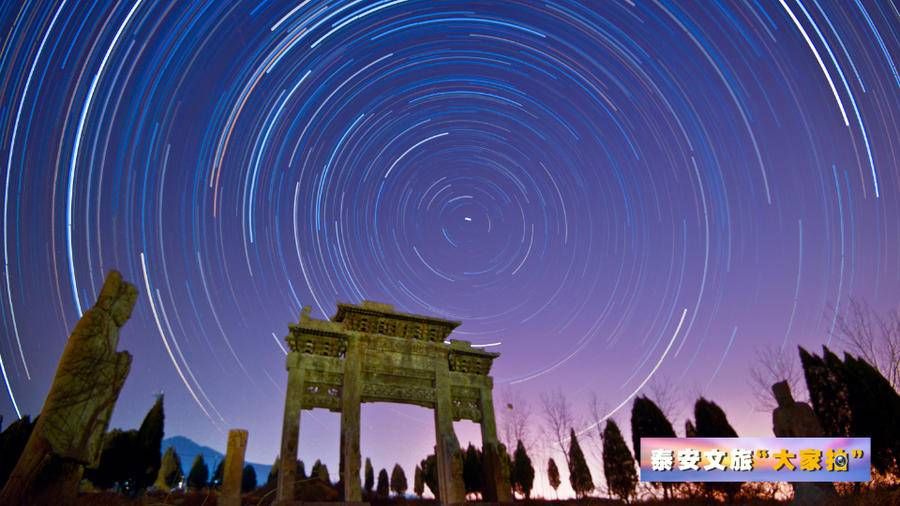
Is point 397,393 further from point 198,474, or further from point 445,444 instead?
point 198,474

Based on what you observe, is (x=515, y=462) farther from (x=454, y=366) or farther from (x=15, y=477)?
(x=15, y=477)

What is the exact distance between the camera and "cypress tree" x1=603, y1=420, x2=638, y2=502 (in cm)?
3077

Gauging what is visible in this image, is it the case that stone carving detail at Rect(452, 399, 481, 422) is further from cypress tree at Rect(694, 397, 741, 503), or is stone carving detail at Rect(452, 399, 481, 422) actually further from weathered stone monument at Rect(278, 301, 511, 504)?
cypress tree at Rect(694, 397, 741, 503)

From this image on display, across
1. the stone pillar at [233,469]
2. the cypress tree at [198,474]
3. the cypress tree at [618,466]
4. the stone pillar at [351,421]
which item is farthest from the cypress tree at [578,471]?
the cypress tree at [198,474]

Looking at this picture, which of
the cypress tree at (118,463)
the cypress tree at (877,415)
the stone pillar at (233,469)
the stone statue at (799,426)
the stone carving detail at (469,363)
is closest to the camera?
the stone statue at (799,426)

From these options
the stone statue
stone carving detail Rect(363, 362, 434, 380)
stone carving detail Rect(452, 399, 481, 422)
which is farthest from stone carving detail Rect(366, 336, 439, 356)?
the stone statue

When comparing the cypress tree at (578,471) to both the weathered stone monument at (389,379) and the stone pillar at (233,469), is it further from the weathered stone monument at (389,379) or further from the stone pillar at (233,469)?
the stone pillar at (233,469)

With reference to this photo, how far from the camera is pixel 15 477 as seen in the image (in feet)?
25.3

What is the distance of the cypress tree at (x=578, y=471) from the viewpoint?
3584 centimetres

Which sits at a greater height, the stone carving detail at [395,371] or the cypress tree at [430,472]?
the stone carving detail at [395,371]

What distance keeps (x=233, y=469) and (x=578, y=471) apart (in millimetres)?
29177

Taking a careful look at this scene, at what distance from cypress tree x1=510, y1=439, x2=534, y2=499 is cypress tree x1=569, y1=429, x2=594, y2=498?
4.95 metres

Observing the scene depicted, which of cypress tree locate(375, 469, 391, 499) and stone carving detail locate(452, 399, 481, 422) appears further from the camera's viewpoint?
cypress tree locate(375, 469, 391, 499)

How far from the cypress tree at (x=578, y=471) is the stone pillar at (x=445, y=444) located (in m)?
19.2
